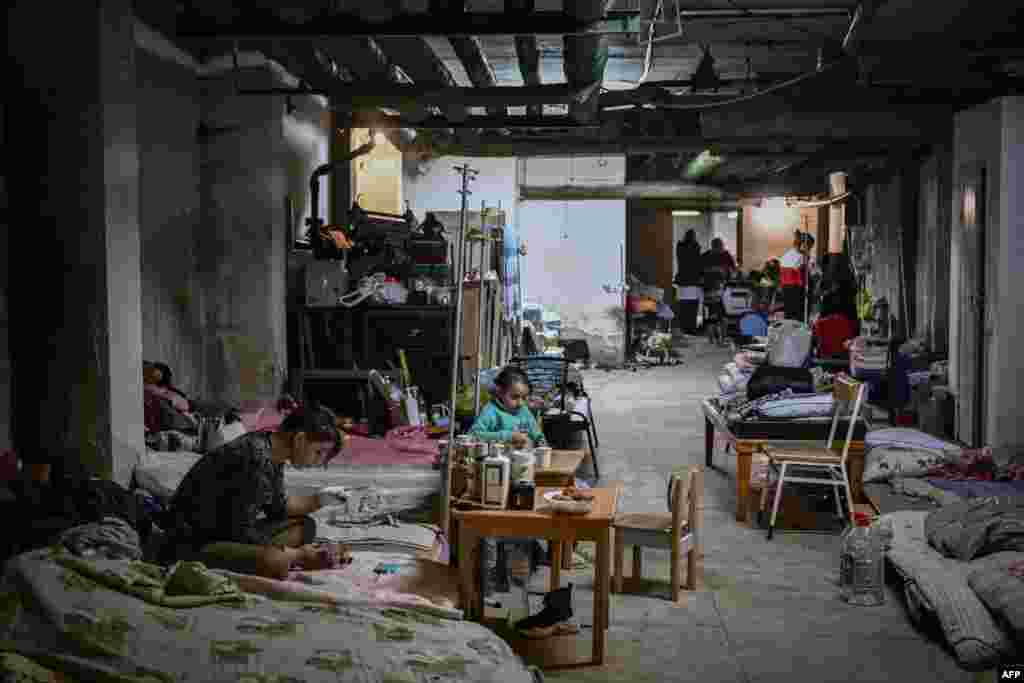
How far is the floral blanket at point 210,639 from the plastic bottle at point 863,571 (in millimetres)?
2738

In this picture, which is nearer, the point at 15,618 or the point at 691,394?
the point at 15,618

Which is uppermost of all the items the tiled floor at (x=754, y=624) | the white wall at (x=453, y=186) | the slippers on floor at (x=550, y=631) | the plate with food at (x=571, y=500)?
the white wall at (x=453, y=186)

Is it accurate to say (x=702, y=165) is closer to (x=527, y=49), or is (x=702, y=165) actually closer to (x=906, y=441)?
(x=906, y=441)

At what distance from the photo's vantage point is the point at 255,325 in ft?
32.1

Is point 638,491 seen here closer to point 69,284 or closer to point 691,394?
point 69,284

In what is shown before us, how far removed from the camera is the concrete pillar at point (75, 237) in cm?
656

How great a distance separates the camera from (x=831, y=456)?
8023 millimetres

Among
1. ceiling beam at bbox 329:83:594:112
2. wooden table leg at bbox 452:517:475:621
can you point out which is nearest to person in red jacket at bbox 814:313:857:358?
ceiling beam at bbox 329:83:594:112

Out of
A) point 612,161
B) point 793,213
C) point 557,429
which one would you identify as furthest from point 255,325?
point 793,213

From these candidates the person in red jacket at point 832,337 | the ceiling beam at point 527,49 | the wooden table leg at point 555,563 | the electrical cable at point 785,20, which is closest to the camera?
the wooden table leg at point 555,563

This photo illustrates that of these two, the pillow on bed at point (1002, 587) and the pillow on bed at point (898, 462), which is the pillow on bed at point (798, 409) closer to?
the pillow on bed at point (898, 462)

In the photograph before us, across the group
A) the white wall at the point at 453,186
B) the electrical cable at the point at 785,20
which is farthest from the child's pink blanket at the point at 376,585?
the white wall at the point at 453,186

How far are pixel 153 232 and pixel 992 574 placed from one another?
6132mm

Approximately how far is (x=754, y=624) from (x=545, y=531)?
1.50 metres
